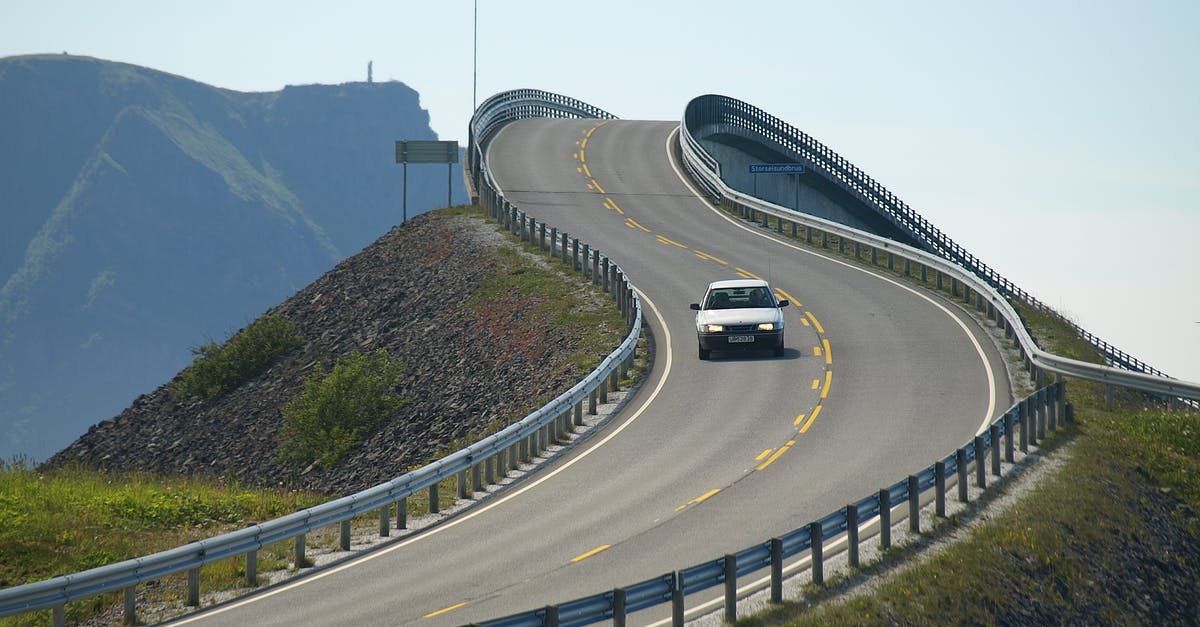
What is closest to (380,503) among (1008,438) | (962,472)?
(962,472)

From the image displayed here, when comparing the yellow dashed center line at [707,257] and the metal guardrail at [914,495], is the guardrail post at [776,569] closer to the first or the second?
the metal guardrail at [914,495]

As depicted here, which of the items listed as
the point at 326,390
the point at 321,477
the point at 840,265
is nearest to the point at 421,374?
the point at 326,390

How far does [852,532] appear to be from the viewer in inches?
599

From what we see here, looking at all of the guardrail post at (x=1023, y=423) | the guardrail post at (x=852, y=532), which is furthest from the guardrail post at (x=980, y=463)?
the guardrail post at (x=852, y=532)

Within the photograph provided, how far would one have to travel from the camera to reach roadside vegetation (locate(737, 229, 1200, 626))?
Answer: 14.3 m

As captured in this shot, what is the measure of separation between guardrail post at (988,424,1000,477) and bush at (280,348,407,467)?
15833 mm

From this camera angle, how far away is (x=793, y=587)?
14.6 meters

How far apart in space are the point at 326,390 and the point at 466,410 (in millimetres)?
4584

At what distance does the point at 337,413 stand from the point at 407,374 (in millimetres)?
3006

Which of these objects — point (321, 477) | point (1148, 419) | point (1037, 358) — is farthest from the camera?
point (321, 477)

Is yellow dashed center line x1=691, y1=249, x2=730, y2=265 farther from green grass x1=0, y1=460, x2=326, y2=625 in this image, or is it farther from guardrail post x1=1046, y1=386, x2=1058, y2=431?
green grass x1=0, y1=460, x2=326, y2=625

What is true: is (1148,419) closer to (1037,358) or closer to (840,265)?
(1037,358)

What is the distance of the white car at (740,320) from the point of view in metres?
29.1

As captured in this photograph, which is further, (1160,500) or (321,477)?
(321,477)
